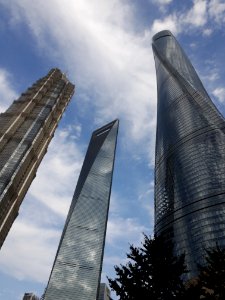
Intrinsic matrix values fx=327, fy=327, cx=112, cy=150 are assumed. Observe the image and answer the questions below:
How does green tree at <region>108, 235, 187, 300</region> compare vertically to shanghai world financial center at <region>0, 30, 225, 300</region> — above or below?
below

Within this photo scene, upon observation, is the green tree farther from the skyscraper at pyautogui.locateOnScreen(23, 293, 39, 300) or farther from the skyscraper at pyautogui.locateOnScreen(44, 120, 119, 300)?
the skyscraper at pyautogui.locateOnScreen(23, 293, 39, 300)

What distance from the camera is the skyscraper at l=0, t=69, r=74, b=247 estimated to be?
7169cm

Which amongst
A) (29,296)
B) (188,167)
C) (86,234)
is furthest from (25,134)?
(29,296)

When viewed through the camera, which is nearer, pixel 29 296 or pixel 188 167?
pixel 188 167

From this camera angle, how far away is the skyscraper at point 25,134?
71688 mm

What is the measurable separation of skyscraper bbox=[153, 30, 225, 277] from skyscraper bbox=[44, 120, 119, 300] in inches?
1807

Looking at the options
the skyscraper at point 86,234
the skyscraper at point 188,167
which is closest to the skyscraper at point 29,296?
the skyscraper at point 86,234

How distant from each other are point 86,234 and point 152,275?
125596 mm

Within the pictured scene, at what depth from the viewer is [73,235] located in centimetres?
13938

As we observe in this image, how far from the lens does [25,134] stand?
8519 centimetres

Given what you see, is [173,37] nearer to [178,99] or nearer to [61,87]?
[178,99]

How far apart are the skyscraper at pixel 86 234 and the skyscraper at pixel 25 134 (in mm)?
54054

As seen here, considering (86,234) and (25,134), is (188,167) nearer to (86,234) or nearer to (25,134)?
(25,134)

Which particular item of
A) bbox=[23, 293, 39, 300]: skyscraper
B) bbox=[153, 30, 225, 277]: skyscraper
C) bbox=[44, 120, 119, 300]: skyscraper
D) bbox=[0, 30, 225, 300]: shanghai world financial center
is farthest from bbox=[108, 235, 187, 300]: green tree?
bbox=[23, 293, 39, 300]: skyscraper
